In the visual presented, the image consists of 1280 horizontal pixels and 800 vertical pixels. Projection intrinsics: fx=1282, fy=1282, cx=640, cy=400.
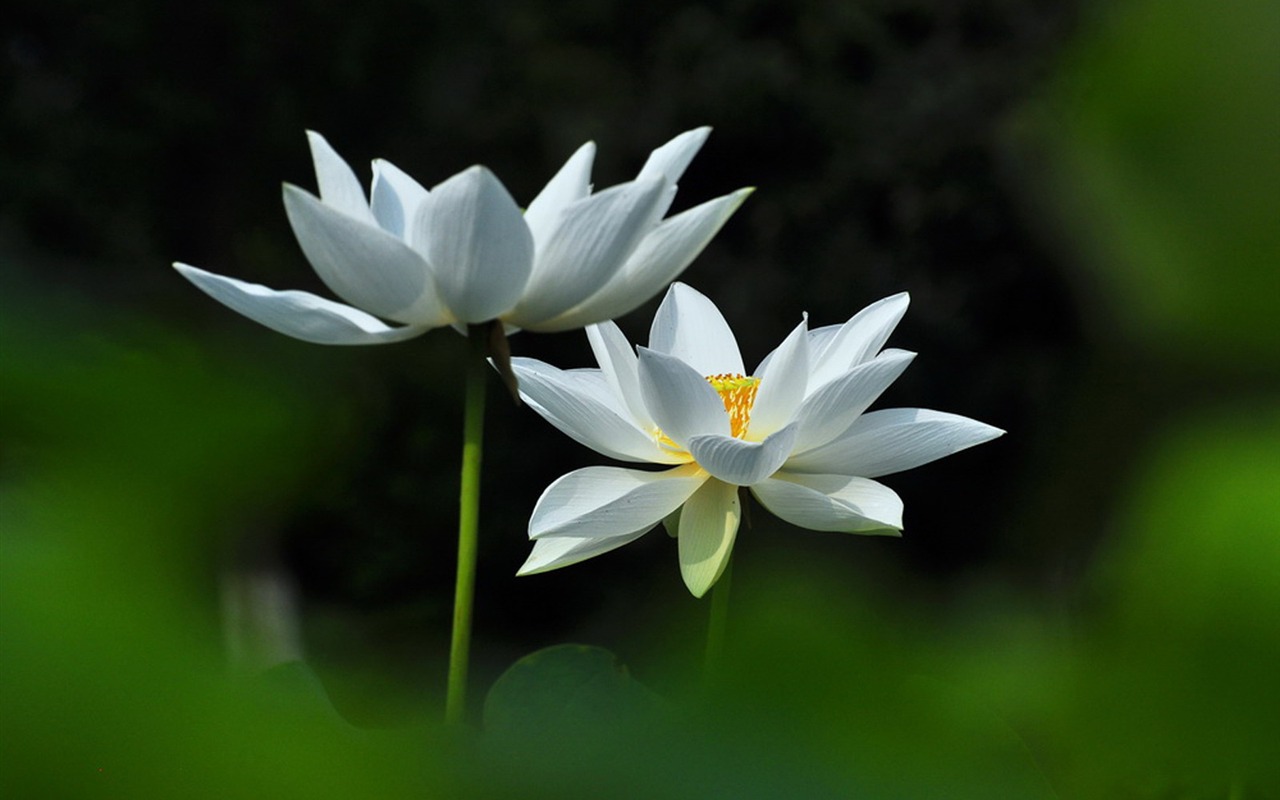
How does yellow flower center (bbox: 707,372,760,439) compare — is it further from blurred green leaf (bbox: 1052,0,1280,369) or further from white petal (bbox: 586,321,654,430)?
blurred green leaf (bbox: 1052,0,1280,369)

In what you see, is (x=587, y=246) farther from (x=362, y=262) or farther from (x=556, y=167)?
(x=556, y=167)

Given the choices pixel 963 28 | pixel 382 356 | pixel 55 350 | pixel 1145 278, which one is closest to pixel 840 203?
pixel 963 28

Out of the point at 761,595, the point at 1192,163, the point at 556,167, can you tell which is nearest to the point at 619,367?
the point at 761,595

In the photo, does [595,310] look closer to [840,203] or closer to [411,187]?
[411,187]

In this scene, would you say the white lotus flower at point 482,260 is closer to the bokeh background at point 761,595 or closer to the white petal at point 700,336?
the bokeh background at point 761,595

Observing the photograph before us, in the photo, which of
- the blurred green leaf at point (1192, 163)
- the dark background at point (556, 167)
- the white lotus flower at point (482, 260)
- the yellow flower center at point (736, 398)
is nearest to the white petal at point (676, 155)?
the white lotus flower at point (482, 260)

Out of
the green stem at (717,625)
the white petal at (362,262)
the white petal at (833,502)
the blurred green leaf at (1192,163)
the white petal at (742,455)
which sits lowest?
the green stem at (717,625)
